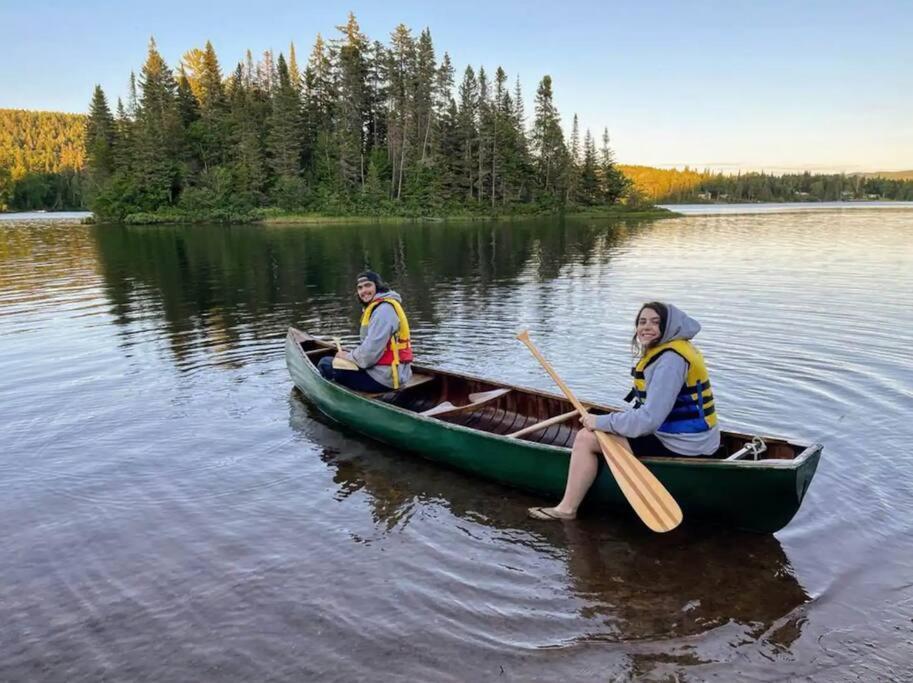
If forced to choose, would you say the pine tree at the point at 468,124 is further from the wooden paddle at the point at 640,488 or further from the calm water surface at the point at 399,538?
the wooden paddle at the point at 640,488

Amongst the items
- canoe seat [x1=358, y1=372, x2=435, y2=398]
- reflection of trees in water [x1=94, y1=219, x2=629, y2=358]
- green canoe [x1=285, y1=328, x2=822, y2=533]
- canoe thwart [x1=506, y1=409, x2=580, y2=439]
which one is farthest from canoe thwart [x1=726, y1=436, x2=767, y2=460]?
reflection of trees in water [x1=94, y1=219, x2=629, y2=358]

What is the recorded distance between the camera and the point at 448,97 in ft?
234

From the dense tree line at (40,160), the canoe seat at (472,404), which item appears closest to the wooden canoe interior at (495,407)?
the canoe seat at (472,404)

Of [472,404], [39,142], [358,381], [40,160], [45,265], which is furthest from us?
[39,142]

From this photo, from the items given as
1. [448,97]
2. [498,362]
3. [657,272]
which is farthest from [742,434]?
[448,97]

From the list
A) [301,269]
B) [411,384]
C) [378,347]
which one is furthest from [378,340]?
[301,269]

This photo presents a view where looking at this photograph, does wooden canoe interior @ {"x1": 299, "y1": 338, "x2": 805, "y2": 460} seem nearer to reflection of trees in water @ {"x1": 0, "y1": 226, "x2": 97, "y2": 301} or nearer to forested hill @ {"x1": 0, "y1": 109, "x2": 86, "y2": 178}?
reflection of trees in water @ {"x1": 0, "y1": 226, "x2": 97, "y2": 301}

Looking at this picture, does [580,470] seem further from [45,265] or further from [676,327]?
[45,265]

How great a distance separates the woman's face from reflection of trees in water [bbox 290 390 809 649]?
182 centimetres

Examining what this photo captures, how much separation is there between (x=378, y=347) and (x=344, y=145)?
6140cm

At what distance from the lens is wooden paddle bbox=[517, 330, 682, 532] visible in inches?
206

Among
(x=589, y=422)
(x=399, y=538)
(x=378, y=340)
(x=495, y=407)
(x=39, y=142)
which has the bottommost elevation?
(x=399, y=538)

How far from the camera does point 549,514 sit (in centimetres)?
604

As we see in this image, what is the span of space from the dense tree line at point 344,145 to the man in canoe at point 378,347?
54039mm
